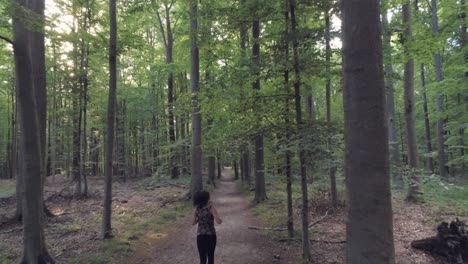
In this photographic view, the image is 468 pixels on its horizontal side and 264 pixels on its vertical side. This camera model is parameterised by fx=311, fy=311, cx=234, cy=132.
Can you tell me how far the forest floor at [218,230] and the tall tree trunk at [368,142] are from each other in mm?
2450

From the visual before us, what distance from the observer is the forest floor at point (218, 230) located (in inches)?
271

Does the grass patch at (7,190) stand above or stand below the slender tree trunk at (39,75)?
below

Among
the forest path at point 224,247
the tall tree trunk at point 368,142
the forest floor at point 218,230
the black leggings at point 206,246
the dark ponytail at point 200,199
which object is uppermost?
the tall tree trunk at point 368,142

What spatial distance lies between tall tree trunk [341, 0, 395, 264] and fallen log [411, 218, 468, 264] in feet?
16.4

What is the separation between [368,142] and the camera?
2488 mm

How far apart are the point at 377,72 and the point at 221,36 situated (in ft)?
20.3

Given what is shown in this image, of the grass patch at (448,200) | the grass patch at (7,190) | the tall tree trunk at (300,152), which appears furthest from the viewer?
the grass patch at (7,190)

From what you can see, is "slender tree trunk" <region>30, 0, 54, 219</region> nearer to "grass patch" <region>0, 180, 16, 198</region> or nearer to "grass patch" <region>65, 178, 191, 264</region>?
"grass patch" <region>65, 178, 191, 264</region>

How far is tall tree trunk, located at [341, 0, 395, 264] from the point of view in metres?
2.47

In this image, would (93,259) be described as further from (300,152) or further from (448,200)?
(448,200)

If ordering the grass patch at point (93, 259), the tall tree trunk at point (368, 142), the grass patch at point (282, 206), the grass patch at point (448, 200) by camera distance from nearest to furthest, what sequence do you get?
the tall tree trunk at point (368, 142) → the grass patch at point (93, 259) → the grass patch at point (282, 206) → the grass patch at point (448, 200)

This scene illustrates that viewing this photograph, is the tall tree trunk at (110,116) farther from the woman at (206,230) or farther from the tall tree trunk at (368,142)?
the tall tree trunk at (368,142)

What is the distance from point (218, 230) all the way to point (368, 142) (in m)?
7.68

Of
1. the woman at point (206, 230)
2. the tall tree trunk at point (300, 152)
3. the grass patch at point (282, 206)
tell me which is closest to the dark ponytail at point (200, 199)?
the woman at point (206, 230)
